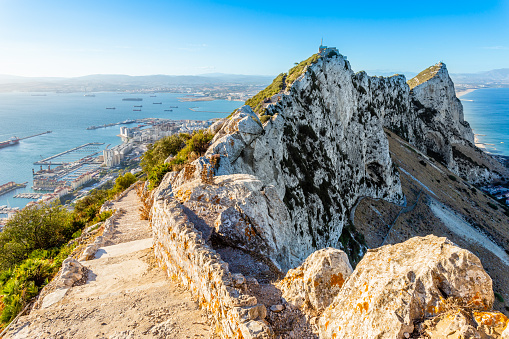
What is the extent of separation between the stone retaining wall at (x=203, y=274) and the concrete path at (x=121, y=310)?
31 cm

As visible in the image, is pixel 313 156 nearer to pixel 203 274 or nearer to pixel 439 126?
pixel 203 274

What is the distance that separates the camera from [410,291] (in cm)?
350

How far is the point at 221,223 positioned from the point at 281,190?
10096 mm

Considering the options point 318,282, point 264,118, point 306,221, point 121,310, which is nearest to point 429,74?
point 264,118

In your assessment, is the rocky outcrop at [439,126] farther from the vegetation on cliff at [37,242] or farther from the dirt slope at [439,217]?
the vegetation on cliff at [37,242]

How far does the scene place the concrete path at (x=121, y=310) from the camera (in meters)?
5.04

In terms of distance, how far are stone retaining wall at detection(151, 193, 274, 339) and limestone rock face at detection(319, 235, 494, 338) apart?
1182mm

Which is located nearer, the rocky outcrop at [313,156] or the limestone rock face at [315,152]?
the rocky outcrop at [313,156]

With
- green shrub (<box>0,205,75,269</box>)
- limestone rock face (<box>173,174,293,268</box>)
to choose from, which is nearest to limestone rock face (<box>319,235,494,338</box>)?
limestone rock face (<box>173,174,293,268</box>)

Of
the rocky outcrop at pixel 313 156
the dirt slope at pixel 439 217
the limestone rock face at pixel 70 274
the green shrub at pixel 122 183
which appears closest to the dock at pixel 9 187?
the green shrub at pixel 122 183

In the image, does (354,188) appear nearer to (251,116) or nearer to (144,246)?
(251,116)

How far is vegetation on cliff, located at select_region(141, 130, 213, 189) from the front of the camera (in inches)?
571

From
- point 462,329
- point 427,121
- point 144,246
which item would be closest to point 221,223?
point 144,246

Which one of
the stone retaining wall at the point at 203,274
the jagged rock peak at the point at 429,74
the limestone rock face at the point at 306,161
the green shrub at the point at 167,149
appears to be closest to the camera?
the stone retaining wall at the point at 203,274
